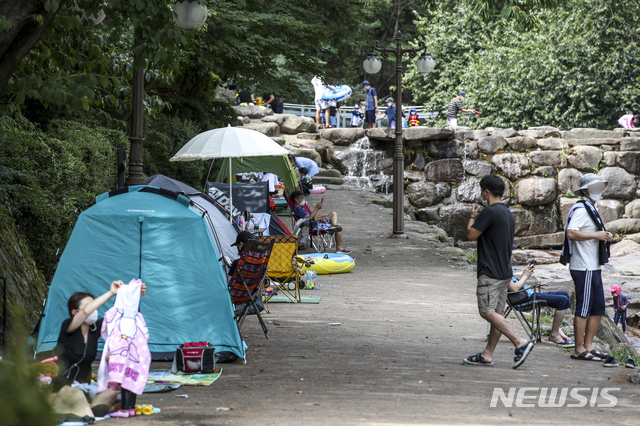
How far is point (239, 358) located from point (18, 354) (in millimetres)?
4926

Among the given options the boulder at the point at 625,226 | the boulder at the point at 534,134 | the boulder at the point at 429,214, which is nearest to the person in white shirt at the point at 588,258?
the boulder at the point at 429,214

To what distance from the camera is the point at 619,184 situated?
2744 cm

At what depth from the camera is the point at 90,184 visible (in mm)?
11164

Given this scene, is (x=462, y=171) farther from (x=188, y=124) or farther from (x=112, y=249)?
(x=112, y=249)

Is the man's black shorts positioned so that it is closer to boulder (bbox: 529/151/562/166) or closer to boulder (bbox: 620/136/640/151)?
boulder (bbox: 529/151/562/166)

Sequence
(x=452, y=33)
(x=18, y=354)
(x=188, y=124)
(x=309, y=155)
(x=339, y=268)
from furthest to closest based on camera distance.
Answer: (x=452, y=33)
(x=309, y=155)
(x=188, y=124)
(x=339, y=268)
(x=18, y=354)

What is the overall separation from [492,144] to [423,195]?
3774 millimetres

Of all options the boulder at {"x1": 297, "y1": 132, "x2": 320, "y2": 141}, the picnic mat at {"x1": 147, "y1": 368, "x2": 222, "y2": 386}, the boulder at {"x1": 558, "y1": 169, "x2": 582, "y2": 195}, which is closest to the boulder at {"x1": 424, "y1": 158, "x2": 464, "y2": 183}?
the boulder at {"x1": 558, "y1": 169, "x2": 582, "y2": 195}

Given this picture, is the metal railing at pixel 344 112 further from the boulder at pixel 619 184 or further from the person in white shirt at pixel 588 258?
the person in white shirt at pixel 588 258

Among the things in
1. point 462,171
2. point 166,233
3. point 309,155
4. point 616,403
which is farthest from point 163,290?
point 462,171

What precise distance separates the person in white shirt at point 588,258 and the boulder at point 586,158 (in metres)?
22.2

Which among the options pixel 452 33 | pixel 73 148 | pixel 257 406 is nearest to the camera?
pixel 257 406

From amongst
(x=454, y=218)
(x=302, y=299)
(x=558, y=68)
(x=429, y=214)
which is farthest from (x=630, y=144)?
(x=302, y=299)

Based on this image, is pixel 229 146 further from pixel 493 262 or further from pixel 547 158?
pixel 547 158
